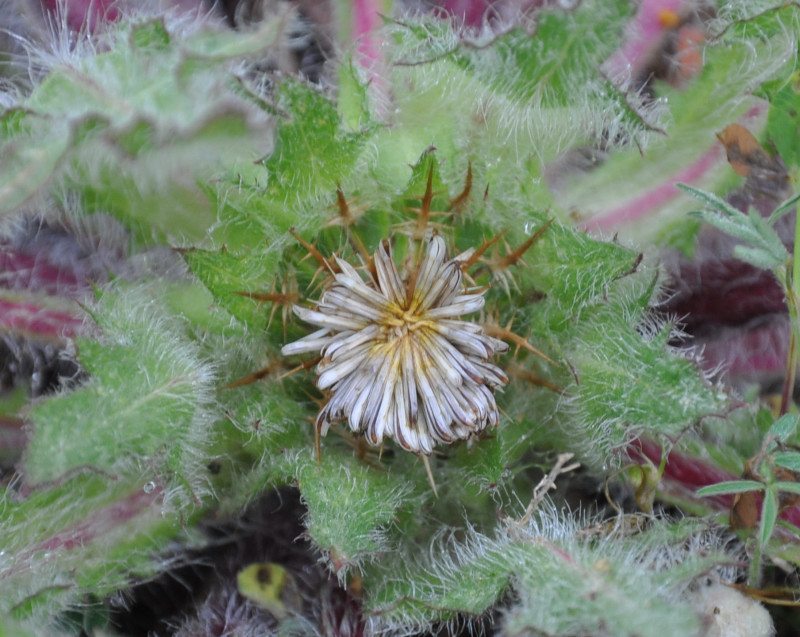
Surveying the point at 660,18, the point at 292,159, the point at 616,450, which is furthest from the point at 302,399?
the point at 660,18

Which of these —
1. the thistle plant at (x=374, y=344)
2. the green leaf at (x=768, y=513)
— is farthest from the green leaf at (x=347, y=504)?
the green leaf at (x=768, y=513)

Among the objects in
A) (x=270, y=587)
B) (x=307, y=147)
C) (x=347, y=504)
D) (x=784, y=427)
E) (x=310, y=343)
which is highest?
(x=307, y=147)

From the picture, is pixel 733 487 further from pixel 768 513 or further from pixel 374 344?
pixel 374 344

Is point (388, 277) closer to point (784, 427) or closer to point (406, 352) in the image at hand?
point (406, 352)

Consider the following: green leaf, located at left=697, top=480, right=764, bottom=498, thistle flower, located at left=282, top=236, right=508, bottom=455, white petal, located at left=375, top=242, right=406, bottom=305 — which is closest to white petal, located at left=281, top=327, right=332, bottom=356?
thistle flower, located at left=282, top=236, right=508, bottom=455

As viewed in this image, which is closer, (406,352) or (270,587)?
(406,352)

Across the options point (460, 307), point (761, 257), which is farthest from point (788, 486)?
point (460, 307)

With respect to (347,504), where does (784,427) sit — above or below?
above
